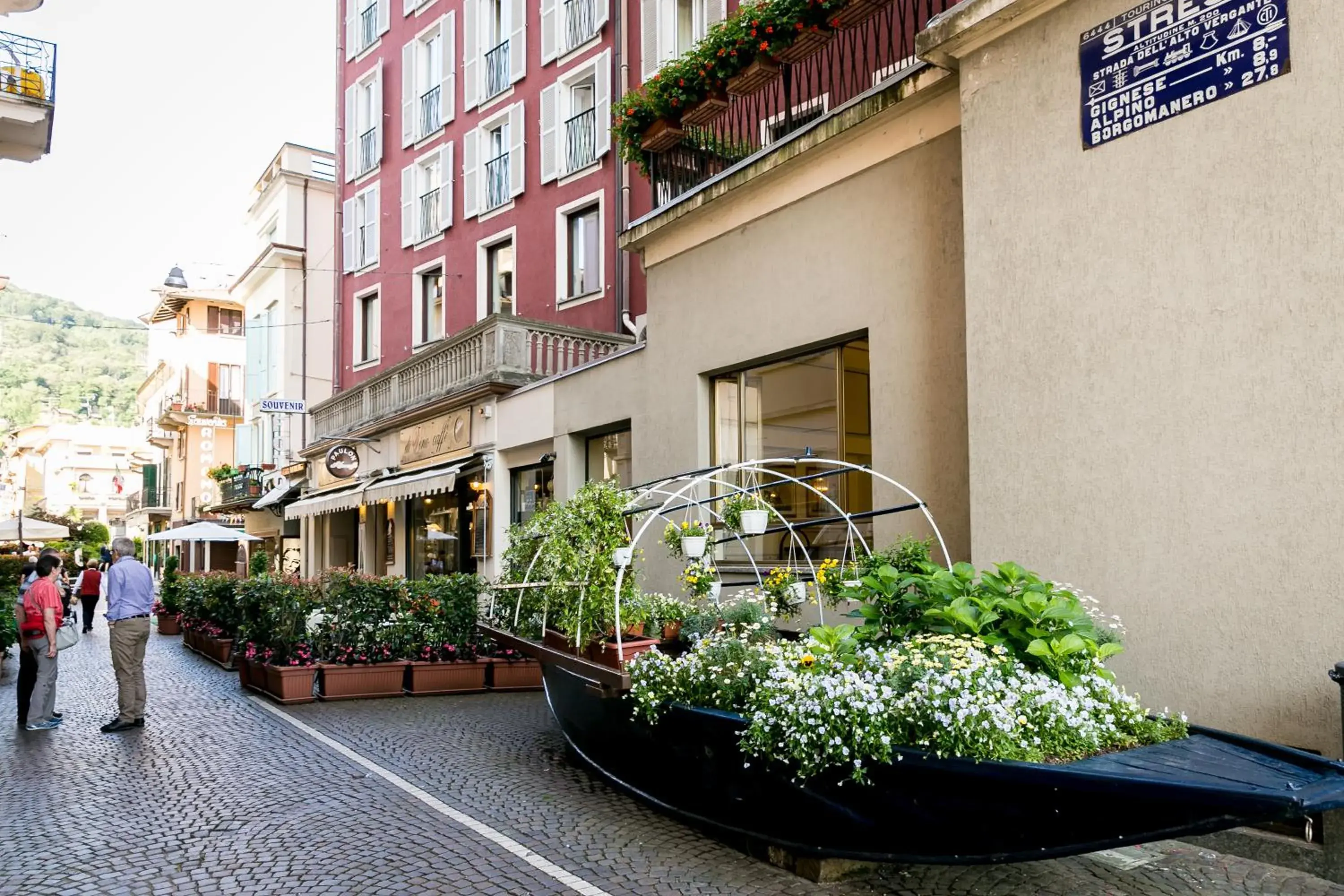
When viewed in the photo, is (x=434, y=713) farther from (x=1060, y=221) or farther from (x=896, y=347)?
(x=1060, y=221)

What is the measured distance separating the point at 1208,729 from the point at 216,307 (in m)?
50.5

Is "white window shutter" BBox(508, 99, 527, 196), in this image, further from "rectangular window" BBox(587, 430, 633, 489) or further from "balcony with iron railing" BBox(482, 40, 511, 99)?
"rectangular window" BBox(587, 430, 633, 489)

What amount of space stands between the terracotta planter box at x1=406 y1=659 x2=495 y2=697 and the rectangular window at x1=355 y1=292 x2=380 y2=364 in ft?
49.0

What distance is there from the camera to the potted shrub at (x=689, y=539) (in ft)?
25.3

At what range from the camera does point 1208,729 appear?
16.0ft

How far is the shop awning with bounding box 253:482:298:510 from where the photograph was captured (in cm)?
2734

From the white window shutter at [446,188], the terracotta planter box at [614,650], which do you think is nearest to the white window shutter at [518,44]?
Result: the white window shutter at [446,188]

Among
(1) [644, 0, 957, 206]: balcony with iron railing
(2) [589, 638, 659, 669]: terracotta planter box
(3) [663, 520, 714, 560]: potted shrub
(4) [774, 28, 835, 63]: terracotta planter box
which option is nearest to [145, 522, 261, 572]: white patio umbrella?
(1) [644, 0, 957, 206]: balcony with iron railing

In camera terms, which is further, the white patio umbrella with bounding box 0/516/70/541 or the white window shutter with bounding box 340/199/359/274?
the white patio umbrella with bounding box 0/516/70/541

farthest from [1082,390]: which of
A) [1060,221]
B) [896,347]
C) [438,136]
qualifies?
[438,136]

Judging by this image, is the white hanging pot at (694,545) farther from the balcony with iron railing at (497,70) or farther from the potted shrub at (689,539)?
the balcony with iron railing at (497,70)

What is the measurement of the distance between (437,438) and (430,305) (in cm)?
495

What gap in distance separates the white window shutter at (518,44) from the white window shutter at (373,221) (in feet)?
19.8

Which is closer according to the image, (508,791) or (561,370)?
(508,791)
